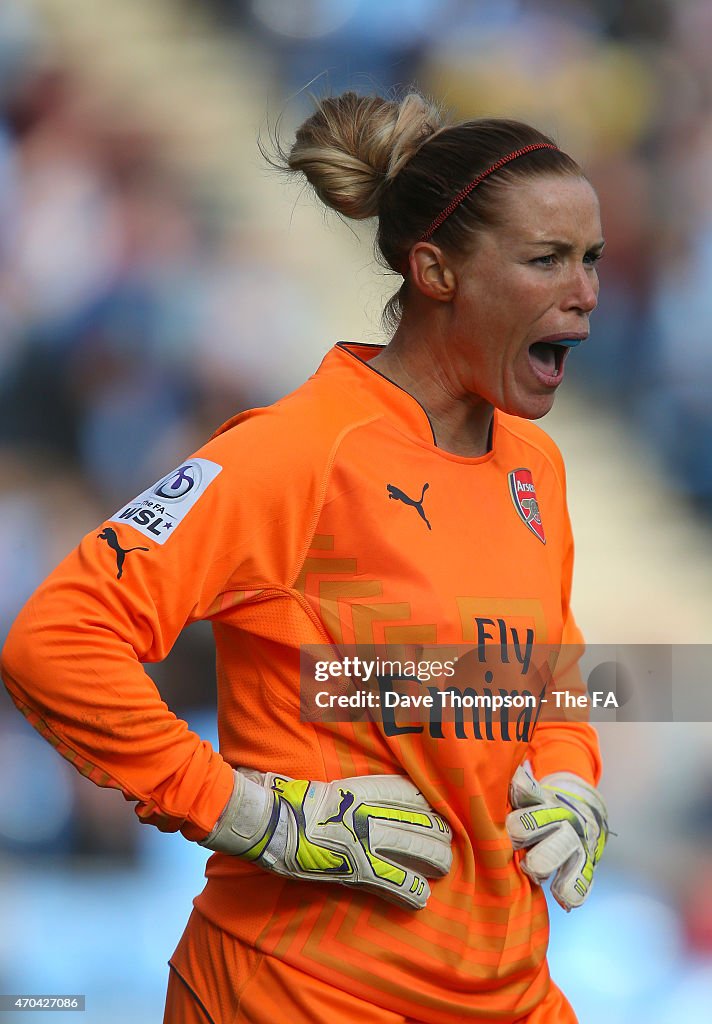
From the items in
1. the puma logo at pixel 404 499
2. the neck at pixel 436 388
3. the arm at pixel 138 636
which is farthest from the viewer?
the neck at pixel 436 388

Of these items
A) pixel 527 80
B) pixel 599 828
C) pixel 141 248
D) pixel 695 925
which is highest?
pixel 527 80

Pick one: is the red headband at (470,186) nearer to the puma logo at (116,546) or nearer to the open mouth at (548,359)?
the open mouth at (548,359)

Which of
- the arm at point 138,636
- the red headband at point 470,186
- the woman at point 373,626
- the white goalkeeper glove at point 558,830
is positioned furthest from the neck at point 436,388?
the white goalkeeper glove at point 558,830

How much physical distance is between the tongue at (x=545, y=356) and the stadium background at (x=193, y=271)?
1.03 m

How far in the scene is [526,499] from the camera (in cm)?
143

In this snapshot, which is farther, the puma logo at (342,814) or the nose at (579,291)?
the nose at (579,291)

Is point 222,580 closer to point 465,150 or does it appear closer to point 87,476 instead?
point 465,150

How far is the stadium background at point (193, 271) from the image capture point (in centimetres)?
232

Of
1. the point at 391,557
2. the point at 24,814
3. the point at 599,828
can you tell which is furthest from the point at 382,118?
the point at 24,814

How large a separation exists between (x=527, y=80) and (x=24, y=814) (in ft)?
5.39

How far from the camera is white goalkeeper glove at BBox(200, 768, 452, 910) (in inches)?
46.8

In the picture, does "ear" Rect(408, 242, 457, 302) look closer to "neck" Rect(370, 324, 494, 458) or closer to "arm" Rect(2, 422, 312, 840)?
"neck" Rect(370, 324, 494, 458)

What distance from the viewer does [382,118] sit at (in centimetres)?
143

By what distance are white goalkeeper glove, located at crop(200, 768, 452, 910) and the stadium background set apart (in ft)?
3.97
